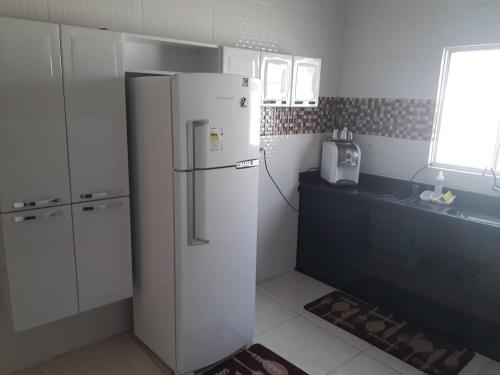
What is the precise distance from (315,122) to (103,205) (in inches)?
83.7

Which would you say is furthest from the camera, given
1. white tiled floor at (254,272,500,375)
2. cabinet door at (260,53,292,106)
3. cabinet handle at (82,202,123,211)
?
cabinet door at (260,53,292,106)

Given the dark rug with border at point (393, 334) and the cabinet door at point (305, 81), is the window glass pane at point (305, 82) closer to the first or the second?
the cabinet door at point (305, 81)

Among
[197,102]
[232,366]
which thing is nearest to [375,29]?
[197,102]

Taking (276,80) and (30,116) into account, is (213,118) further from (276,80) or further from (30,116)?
(276,80)

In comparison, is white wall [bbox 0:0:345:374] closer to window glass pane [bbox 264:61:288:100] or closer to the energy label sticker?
window glass pane [bbox 264:61:288:100]

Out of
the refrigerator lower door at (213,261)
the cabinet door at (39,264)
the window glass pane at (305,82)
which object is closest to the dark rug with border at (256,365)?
the refrigerator lower door at (213,261)

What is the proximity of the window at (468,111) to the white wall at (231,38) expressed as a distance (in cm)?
101

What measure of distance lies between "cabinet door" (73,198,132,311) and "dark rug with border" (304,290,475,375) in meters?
1.53

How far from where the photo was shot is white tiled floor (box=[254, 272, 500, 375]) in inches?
96.3

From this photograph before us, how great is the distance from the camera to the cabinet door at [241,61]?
8.73 ft

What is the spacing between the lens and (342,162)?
3338 millimetres

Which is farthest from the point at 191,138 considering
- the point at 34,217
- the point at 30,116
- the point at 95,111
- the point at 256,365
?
the point at 256,365

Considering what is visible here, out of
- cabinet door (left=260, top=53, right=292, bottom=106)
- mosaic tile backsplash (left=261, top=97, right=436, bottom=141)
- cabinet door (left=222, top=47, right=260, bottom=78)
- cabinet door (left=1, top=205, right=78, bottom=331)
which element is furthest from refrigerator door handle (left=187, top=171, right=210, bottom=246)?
mosaic tile backsplash (left=261, top=97, right=436, bottom=141)

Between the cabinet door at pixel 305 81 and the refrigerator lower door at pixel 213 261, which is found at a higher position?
the cabinet door at pixel 305 81
